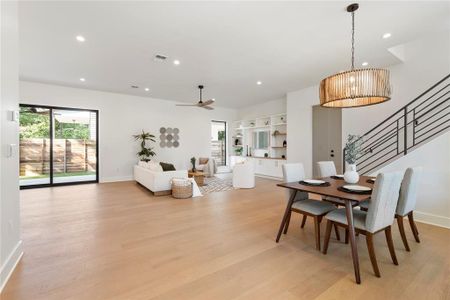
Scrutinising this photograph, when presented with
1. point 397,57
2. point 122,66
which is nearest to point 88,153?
point 122,66

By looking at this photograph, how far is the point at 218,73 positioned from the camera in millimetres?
5246

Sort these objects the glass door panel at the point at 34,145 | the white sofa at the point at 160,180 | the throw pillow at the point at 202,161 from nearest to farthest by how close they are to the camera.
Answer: the white sofa at the point at 160,180 → the glass door panel at the point at 34,145 → the throw pillow at the point at 202,161

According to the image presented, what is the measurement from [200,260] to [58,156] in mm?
6377

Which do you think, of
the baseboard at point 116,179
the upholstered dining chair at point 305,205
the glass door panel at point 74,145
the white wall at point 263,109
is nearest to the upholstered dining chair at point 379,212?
the upholstered dining chair at point 305,205

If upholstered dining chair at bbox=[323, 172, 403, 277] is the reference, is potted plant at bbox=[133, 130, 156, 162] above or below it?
above

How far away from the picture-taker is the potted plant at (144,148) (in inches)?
287

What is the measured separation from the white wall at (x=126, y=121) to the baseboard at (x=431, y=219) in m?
6.95

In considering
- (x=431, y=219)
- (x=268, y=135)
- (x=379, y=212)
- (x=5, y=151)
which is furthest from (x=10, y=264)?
(x=268, y=135)

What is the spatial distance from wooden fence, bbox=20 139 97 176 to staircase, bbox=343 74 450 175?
24.9ft

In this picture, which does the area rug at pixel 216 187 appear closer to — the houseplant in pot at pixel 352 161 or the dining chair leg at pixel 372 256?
the houseplant in pot at pixel 352 161

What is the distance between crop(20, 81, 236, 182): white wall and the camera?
6262 mm

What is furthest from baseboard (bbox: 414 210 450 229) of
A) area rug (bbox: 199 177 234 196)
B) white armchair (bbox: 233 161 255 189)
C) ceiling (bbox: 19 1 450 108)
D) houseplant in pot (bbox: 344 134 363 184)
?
area rug (bbox: 199 177 234 196)

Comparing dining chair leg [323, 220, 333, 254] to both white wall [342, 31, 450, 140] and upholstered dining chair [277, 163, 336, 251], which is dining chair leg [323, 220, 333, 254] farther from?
white wall [342, 31, 450, 140]

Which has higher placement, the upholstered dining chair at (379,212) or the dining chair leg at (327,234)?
the upholstered dining chair at (379,212)
